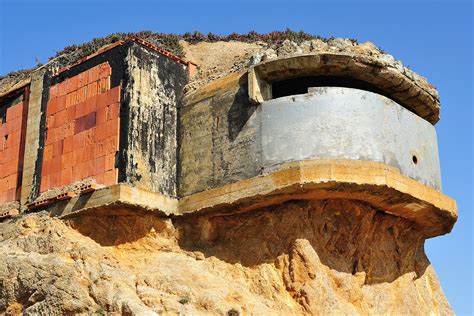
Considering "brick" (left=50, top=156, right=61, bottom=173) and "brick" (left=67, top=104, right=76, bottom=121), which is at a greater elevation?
"brick" (left=67, top=104, right=76, bottom=121)

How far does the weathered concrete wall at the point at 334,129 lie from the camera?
18.7 metres

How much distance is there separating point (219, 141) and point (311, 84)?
254 cm

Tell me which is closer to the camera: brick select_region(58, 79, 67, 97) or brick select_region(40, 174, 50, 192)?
brick select_region(40, 174, 50, 192)

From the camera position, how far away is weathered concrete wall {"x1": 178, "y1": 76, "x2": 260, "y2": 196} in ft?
63.4

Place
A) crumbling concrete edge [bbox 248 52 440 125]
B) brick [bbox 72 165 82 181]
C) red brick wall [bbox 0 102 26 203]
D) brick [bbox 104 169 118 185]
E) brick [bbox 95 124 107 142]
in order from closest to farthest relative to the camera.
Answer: crumbling concrete edge [bbox 248 52 440 125] < brick [bbox 104 169 118 185] < brick [bbox 95 124 107 142] < brick [bbox 72 165 82 181] < red brick wall [bbox 0 102 26 203]

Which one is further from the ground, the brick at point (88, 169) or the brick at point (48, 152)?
the brick at point (48, 152)

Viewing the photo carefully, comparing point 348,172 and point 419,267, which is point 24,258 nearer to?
point 348,172

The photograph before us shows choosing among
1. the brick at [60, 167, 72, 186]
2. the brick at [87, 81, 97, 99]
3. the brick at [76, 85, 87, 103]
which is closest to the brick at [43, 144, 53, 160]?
the brick at [60, 167, 72, 186]

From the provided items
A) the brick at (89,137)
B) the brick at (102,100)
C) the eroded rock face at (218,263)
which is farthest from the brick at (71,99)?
the eroded rock face at (218,263)

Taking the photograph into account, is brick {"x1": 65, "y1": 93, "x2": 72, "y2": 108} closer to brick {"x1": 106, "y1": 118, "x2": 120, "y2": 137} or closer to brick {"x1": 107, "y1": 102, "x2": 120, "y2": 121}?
brick {"x1": 107, "y1": 102, "x2": 120, "y2": 121}

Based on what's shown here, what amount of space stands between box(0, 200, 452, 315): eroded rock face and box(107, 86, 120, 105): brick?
2.87 metres

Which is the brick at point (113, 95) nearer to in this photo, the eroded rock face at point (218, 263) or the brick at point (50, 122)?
the brick at point (50, 122)

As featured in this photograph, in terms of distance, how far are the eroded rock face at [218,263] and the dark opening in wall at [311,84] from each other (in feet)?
9.59

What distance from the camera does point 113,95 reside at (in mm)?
20484
